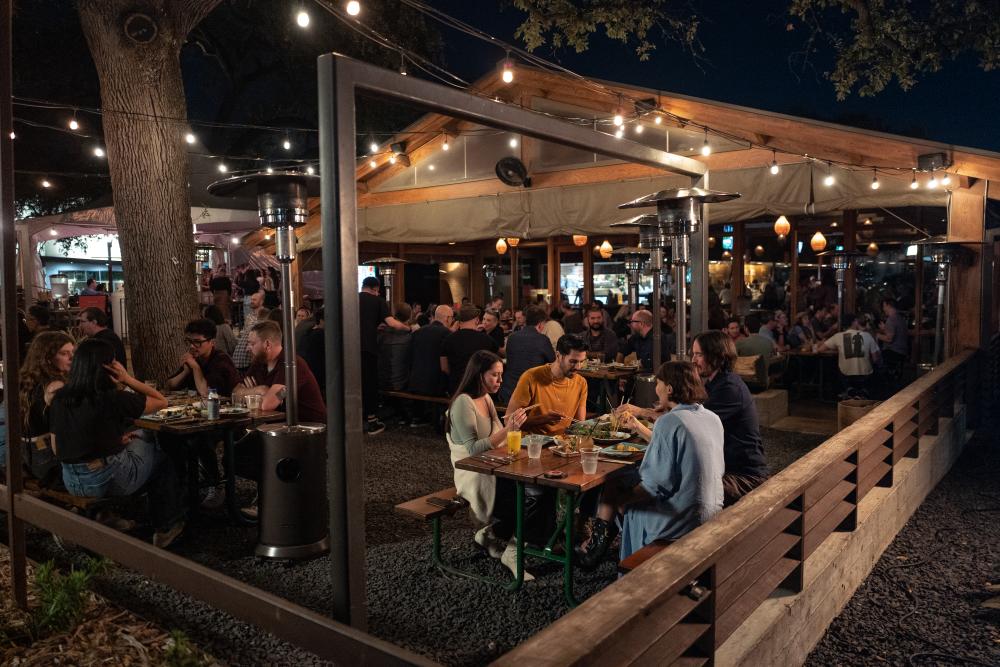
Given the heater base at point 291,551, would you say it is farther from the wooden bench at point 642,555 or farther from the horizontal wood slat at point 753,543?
the horizontal wood slat at point 753,543

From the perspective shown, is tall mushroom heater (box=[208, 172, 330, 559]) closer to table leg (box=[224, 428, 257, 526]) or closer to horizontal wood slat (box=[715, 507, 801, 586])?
table leg (box=[224, 428, 257, 526])

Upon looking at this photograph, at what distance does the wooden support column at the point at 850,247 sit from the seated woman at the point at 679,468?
31.4ft

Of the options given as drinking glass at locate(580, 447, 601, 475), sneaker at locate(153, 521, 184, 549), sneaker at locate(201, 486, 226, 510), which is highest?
drinking glass at locate(580, 447, 601, 475)

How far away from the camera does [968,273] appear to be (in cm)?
914

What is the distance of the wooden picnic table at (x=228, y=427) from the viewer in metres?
5.24

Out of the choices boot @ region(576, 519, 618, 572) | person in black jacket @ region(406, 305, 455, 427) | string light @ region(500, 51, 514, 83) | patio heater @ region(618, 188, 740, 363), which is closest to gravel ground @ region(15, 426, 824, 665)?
boot @ region(576, 519, 618, 572)

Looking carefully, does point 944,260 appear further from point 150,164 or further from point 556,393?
point 150,164

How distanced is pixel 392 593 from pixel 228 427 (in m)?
1.89

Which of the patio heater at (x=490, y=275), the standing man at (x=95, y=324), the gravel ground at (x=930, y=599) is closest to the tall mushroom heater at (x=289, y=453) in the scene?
the gravel ground at (x=930, y=599)

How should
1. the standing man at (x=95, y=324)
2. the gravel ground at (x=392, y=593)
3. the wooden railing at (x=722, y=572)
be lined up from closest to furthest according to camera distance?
the wooden railing at (x=722, y=572) → the gravel ground at (x=392, y=593) → the standing man at (x=95, y=324)

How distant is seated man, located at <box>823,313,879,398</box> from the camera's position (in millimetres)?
10062

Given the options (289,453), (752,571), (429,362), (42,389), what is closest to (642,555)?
(752,571)

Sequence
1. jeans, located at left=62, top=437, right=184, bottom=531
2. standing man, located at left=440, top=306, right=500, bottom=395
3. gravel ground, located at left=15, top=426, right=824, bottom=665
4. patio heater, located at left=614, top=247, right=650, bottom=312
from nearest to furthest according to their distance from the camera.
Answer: gravel ground, located at left=15, top=426, right=824, bottom=665, jeans, located at left=62, top=437, right=184, bottom=531, standing man, located at left=440, top=306, right=500, bottom=395, patio heater, located at left=614, top=247, right=650, bottom=312

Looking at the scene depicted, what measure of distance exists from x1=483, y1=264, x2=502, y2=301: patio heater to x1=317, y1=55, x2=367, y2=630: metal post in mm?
14985
